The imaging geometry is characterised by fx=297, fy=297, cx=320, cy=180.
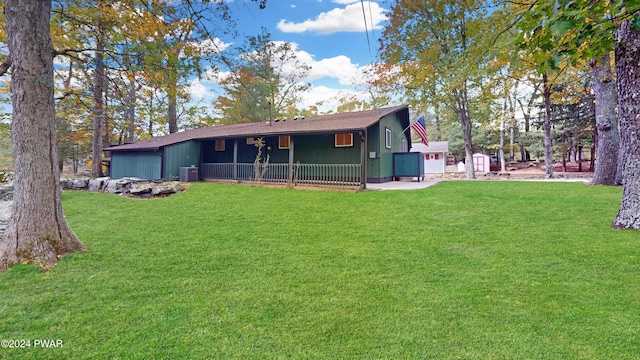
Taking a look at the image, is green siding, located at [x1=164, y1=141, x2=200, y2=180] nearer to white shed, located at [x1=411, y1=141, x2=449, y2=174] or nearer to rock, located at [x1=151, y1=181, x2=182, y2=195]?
rock, located at [x1=151, y1=181, x2=182, y2=195]

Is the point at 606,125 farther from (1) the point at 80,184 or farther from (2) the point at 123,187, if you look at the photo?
(1) the point at 80,184

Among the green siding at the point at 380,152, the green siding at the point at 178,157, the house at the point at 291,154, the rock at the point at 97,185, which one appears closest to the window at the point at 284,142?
the house at the point at 291,154

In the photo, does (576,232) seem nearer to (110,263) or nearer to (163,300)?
(163,300)

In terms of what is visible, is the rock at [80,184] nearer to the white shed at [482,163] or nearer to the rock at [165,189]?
the rock at [165,189]

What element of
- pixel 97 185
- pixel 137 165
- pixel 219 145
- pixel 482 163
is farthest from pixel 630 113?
pixel 482 163

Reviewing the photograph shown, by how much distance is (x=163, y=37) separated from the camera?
15.4ft

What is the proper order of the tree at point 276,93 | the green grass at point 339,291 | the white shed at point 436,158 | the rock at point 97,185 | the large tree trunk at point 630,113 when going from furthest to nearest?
the white shed at point 436,158 < the tree at point 276,93 < the rock at point 97,185 < the large tree trunk at point 630,113 < the green grass at point 339,291

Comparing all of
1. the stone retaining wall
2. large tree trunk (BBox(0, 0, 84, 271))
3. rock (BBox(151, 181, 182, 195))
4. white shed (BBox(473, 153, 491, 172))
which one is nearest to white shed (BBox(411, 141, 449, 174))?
white shed (BBox(473, 153, 491, 172))

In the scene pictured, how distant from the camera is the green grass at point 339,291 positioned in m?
2.12

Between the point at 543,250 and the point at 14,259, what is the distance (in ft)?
21.9

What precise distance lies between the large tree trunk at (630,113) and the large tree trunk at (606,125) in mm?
6943

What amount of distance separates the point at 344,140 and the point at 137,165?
9.57 m

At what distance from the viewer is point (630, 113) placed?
4938mm

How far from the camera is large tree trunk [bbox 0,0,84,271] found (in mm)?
3562
